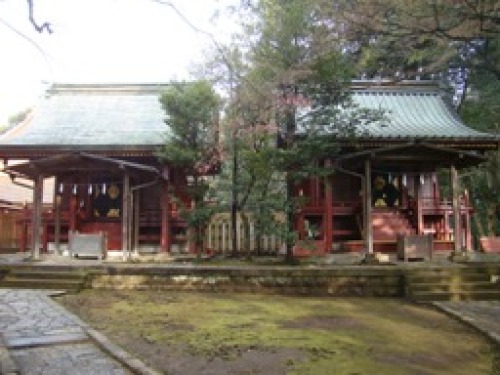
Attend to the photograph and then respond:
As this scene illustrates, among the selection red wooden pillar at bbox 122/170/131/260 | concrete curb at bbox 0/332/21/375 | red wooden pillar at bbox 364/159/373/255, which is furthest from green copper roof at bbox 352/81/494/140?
concrete curb at bbox 0/332/21/375

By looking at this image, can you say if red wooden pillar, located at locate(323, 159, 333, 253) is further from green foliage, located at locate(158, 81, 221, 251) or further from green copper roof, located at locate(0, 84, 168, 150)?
green copper roof, located at locate(0, 84, 168, 150)

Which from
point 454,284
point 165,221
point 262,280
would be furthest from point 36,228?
point 454,284

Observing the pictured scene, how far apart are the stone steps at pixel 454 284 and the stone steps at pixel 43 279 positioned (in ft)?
24.2

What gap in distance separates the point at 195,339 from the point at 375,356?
8.17 ft

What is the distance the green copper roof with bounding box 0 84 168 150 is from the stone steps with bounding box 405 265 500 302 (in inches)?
318

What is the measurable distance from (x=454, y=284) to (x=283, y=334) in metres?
5.15

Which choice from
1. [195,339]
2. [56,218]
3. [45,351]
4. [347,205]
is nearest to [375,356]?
[195,339]

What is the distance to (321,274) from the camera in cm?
1116

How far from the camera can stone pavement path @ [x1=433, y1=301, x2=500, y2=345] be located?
7691 millimetres

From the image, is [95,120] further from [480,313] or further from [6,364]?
[480,313]

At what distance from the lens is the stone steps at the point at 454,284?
10328mm

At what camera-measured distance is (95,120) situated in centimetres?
1705

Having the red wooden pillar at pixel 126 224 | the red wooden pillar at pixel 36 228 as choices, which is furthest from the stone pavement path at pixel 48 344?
the red wooden pillar at pixel 36 228

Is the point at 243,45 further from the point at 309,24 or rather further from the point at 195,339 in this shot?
the point at 195,339
